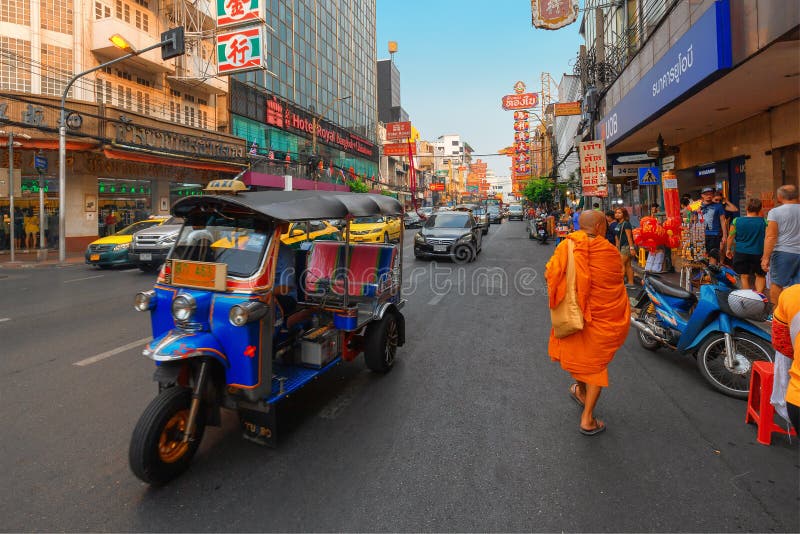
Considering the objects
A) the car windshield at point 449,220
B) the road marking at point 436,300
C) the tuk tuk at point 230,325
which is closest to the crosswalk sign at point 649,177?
the car windshield at point 449,220

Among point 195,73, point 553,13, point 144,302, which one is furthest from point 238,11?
point 144,302

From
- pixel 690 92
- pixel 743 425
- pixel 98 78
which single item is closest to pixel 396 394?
pixel 743 425

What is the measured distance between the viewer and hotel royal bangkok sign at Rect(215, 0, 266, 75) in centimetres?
2102

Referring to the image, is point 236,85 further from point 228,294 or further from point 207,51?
point 228,294

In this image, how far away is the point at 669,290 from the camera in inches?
217

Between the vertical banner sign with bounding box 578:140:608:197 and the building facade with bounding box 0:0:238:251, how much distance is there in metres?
18.7

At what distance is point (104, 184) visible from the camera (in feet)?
76.0

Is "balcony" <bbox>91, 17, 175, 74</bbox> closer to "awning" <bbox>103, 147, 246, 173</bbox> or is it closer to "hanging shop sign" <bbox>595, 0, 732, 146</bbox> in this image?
"awning" <bbox>103, 147, 246, 173</bbox>

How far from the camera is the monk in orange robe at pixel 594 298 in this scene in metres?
3.73

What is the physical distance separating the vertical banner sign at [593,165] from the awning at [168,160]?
19304 millimetres

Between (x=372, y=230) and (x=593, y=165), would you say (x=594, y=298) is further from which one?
(x=372, y=230)

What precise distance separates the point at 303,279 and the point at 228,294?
1719 millimetres

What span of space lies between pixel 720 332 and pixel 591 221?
6.72 ft

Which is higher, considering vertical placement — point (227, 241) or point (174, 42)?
point (174, 42)
